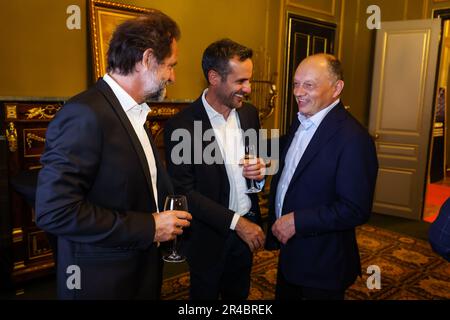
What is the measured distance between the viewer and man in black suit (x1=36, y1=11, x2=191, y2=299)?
1113 millimetres

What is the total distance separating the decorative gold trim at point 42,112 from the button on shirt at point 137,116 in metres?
1.62

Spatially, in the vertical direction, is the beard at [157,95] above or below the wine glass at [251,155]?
above

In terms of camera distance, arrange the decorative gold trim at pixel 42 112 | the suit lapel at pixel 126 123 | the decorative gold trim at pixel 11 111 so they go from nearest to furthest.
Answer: the suit lapel at pixel 126 123
the decorative gold trim at pixel 11 111
the decorative gold trim at pixel 42 112

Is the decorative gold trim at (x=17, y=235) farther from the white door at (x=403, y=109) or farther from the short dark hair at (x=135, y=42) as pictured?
the white door at (x=403, y=109)

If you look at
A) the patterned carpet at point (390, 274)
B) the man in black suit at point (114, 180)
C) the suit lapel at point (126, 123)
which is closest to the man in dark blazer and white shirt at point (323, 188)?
the man in black suit at point (114, 180)

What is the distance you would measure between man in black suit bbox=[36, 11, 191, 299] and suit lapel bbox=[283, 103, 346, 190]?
1.87 ft

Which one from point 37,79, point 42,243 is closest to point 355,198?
point 42,243

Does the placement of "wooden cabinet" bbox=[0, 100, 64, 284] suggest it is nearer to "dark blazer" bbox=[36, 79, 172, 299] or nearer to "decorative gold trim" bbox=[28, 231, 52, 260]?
"decorative gold trim" bbox=[28, 231, 52, 260]

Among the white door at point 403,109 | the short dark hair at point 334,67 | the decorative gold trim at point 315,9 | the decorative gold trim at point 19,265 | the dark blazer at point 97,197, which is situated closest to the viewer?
the dark blazer at point 97,197

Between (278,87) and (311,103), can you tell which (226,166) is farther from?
(278,87)

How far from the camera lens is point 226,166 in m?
1.89

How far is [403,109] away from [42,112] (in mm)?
4112

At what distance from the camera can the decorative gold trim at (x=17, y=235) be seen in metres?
2.75
